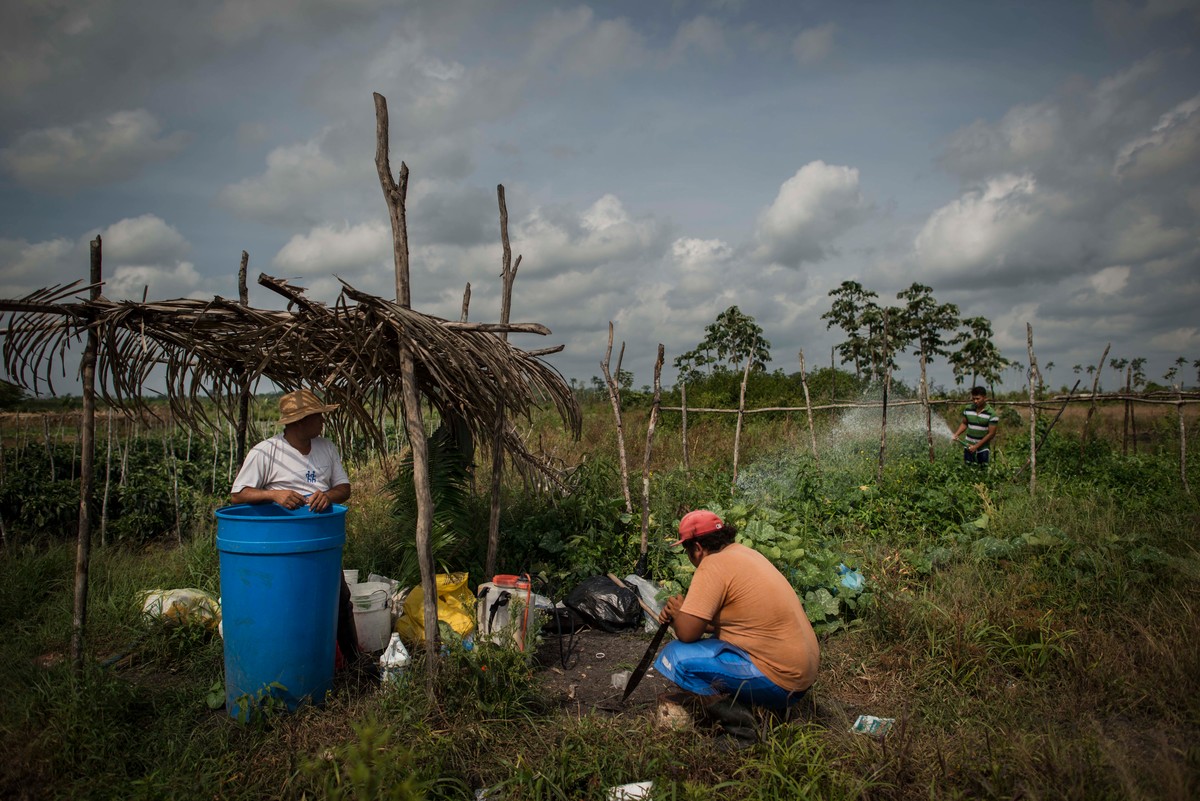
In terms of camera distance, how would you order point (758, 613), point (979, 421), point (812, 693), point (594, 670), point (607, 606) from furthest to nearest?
point (979, 421) < point (607, 606) < point (594, 670) < point (812, 693) < point (758, 613)

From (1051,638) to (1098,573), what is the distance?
111 centimetres

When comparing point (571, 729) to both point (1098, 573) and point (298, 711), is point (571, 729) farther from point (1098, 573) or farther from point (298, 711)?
point (1098, 573)

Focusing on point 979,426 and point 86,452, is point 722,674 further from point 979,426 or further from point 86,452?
point 979,426

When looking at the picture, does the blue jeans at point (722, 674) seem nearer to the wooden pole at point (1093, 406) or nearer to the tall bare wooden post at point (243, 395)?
the tall bare wooden post at point (243, 395)

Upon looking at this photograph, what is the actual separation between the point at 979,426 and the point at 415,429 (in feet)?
26.4

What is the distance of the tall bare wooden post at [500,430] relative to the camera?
Result: 5042 millimetres

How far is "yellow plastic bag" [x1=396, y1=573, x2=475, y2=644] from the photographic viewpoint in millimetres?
4824

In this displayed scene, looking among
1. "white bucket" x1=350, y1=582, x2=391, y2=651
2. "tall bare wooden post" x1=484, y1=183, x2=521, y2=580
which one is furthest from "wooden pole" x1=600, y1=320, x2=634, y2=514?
"white bucket" x1=350, y1=582, x2=391, y2=651

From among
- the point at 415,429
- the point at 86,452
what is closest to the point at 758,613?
the point at 415,429

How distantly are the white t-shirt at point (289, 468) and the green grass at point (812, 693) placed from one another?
1222 mm

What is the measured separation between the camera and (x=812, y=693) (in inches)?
157

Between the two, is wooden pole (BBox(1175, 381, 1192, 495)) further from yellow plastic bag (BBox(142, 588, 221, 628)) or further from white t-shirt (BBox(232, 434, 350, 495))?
yellow plastic bag (BBox(142, 588, 221, 628))

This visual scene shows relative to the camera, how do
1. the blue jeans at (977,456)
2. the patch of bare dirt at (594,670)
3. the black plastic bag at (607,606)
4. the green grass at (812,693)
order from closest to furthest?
the green grass at (812,693) → the patch of bare dirt at (594,670) → the black plastic bag at (607,606) → the blue jeans at (977,456)

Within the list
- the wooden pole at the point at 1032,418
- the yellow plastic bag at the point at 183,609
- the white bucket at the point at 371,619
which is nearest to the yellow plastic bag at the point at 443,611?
the white bucket at the point at 371,619
